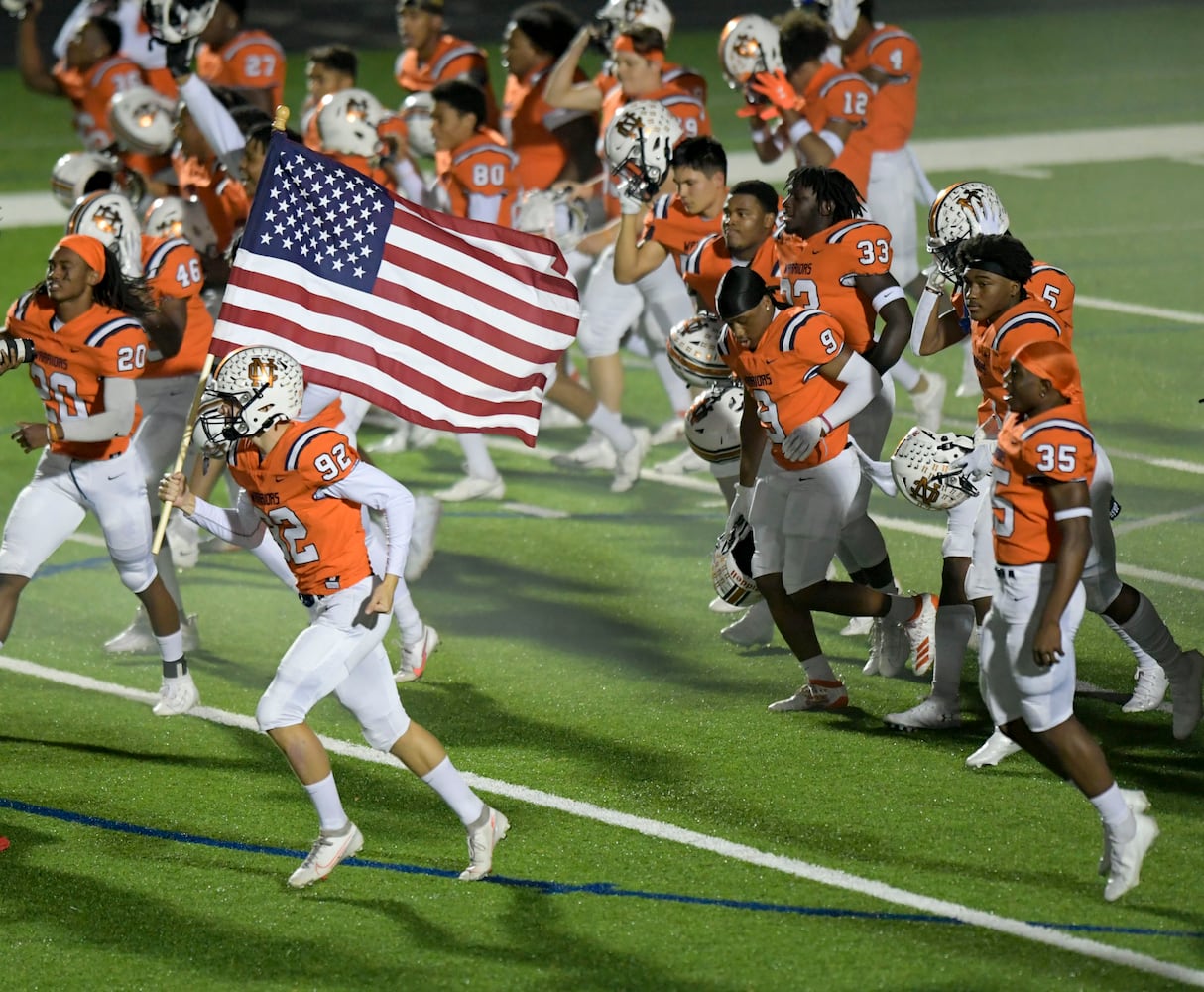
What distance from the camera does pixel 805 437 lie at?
25.5 feet

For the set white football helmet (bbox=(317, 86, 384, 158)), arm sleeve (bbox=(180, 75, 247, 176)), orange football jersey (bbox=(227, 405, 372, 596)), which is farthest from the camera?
white football helmet (bbox=(317, 86, 384, 158))

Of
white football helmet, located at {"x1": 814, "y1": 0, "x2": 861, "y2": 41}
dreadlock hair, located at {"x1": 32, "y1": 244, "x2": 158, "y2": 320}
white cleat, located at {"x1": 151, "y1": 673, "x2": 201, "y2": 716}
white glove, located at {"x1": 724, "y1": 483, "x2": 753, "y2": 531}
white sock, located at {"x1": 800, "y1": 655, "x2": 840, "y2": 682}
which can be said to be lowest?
white cleat, located at {"x1": 151, "y1": 673, "x2": 201, "y2": 716}

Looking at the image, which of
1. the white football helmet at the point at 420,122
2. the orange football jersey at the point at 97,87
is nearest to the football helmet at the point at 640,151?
the white football helmet at the point at 420,122

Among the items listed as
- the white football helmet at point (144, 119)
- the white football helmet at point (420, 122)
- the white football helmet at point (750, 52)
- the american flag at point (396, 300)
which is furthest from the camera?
the white football helmet at point (420, 122)

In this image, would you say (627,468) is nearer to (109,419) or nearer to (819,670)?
(819,670)

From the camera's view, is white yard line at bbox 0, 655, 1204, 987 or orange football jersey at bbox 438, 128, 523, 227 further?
orange football jersey at bbox 438, 128, 523, 227

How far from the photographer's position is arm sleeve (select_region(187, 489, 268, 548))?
6871mm

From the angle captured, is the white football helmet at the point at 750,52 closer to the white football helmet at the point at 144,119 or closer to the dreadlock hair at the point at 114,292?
the white football helmet at the point at 144,119

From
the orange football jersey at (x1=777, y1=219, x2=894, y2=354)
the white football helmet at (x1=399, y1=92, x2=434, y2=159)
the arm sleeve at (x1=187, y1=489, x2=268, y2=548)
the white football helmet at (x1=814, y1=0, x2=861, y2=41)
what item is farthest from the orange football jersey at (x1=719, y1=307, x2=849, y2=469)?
the white football helmet at (x1=399, y1=92, x2=434, y2=159)

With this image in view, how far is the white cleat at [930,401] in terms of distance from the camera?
1193 centimetres

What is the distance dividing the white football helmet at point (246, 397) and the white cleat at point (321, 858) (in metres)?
1.42

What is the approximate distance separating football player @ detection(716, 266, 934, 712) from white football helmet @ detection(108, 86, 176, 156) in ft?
15.5

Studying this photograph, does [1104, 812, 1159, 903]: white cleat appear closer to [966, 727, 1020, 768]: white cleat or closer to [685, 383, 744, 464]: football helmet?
[966, 727, 1020, 768]: white cleat

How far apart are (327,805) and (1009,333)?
2.92 m
